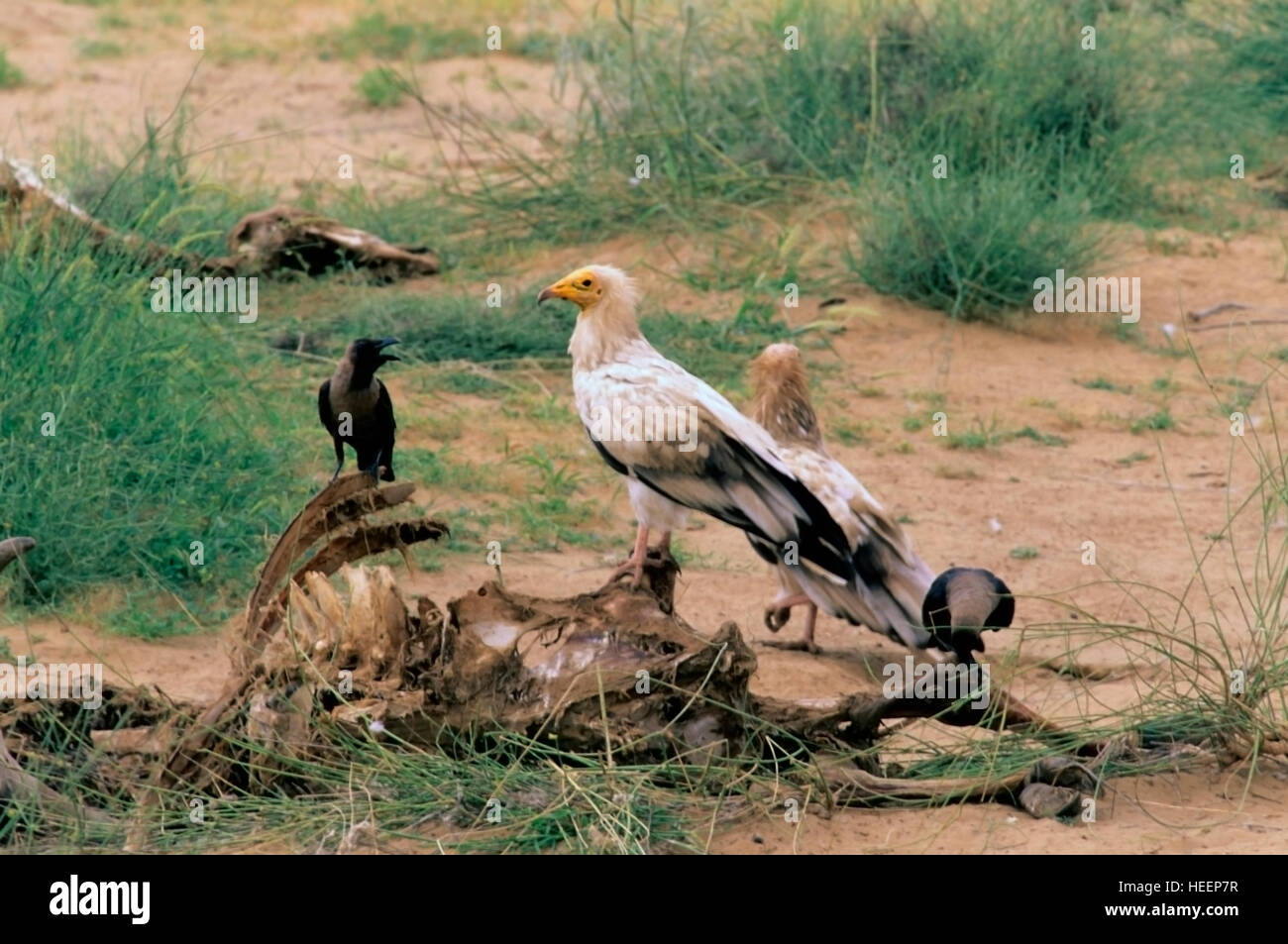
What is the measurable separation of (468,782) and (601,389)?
5.46ft

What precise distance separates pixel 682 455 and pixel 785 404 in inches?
40.4

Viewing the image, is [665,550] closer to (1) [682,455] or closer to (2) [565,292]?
(1) [682,455]

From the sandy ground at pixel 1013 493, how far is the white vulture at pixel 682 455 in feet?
1.88

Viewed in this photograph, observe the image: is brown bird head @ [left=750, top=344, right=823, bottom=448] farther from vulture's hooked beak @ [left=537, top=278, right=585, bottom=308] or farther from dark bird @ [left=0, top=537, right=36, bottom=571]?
dark bird @ [left=0, top=537, right=36, bottom=571]

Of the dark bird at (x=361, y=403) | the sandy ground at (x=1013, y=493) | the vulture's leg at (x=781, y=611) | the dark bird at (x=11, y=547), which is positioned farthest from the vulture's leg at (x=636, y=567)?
the dark bird at (x=11, y=547)

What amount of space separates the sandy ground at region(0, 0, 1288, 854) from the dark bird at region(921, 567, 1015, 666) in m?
→ 0.13

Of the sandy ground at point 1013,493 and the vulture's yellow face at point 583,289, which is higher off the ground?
the vulture's yellow face at point 583,289

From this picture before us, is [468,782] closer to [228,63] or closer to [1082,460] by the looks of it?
[1082,460]

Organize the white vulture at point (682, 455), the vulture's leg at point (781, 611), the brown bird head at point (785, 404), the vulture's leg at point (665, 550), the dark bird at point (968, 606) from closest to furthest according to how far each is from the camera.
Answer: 1. the dark bird at point (968, 606)
2. the vulture's leg at point (665, 550)
3. the white vulture at point (682, 455)
4. the vulture's leg at point (781, 611)
5. the brown bird head at point (785, 404)

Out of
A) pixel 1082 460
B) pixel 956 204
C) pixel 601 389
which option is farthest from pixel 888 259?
pixel 601 389

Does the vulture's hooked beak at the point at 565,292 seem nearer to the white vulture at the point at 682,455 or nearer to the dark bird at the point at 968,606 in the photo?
the white vulture at the point at 682,455

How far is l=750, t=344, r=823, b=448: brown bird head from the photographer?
237 inches

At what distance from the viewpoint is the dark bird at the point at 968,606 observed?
4.44 m

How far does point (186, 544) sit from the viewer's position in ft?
19.2
